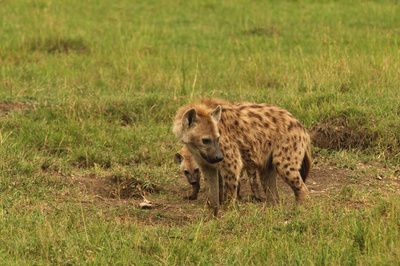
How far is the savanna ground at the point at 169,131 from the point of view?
3.42 metres

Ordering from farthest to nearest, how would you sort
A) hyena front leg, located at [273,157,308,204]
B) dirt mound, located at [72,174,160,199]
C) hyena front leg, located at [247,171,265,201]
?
hyena front leg, located at [247,171,265,201] < dirt mound, located at [72,174,160,199] < hyena front leg, located at [273,157,308,204]

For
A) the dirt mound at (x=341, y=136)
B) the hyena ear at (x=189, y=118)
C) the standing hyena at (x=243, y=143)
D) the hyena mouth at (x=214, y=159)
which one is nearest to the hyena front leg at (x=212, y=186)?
the standing hyena at (x=243, y=143)

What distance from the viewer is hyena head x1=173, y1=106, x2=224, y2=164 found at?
4152 millimetres

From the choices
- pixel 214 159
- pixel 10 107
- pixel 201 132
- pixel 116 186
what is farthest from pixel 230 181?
pixel 10 107

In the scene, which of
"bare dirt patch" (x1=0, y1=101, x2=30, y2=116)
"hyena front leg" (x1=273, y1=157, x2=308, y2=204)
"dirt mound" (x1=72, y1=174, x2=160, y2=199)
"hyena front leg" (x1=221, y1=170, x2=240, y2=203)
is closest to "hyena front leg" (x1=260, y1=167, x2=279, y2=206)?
"hyena front leg" (x1=273, y1=157, x2=308, y2=204)

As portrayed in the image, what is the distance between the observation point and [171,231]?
147 inches

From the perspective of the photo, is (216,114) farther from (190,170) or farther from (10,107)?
(10,107)

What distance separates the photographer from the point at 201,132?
166 inches

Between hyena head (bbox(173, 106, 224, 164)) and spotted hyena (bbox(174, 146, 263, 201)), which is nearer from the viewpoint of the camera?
hyena head (bbox(173, 106, 224, 164))

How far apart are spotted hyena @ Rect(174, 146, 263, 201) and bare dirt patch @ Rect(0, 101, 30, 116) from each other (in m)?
2.21

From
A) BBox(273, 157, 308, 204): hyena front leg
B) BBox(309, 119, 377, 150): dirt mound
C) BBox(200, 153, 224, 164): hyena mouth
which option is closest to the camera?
BBox(200, 153, 224, 164): hyena mouth

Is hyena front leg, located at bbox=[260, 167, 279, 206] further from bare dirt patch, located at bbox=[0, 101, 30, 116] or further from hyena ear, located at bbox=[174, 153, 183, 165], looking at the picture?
bare dirt patch, located at bbox=[0, 101, 30, 116]

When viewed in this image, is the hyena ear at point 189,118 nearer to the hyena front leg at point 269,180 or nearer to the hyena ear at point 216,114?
the hyena ear at point 216,114

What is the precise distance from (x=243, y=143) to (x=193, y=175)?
67 cm
